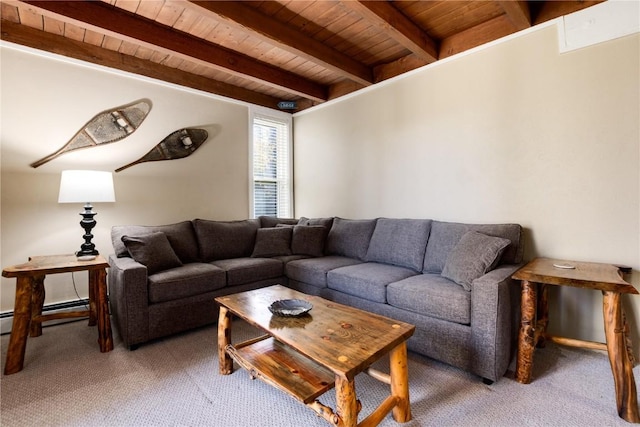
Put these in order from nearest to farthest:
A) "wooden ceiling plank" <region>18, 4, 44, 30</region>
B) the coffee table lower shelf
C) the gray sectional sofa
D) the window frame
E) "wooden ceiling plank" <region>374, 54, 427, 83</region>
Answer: the coffee table lower shelf < the gray sectional sofa < "wooden ceiling plank" <region>18, 4, 44, 30</region> < "wooden ceiling plank" <region>374, 54, 427, 83</region> < the window frame

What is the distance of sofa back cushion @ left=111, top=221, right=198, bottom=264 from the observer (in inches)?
106

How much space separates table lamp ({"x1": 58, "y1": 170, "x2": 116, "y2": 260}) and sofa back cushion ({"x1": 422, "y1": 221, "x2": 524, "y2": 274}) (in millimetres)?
2787

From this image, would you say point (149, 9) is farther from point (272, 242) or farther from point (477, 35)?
point (477, 35)

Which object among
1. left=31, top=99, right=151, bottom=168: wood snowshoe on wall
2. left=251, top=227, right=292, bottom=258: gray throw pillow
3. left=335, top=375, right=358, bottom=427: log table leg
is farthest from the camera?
left=251, top=227, right=292, bottom=258: gray throw pillow

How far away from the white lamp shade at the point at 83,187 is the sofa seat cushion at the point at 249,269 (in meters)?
1.12

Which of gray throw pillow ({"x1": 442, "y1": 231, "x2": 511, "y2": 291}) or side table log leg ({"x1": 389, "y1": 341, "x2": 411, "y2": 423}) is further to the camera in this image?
gray throw pillow ({"x1": 442, "y1": 231, "x2": 511, "y2": 291})

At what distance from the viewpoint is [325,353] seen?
1.22 m

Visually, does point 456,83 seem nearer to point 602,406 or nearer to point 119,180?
point 602,406

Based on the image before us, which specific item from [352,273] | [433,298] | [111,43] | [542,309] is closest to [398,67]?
[352,273]

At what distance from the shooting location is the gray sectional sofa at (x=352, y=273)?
1782mm

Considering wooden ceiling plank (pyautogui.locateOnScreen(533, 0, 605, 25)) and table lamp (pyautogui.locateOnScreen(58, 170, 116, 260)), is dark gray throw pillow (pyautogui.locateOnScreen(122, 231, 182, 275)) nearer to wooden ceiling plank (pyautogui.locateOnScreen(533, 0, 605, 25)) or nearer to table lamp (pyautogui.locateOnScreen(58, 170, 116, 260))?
table lamp (pyautogui.locateOnScreen(58, 170, 116, 260))

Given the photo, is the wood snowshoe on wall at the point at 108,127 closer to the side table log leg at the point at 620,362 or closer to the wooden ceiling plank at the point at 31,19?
the wooden ceiling plank at the point at 31,19

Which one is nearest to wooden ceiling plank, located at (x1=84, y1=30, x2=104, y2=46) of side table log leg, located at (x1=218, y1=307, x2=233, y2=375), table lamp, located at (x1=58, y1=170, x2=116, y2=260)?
table lamp, located at (x1=58, y1=170, x2=116, y2=260)

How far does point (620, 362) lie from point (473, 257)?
0.84 meters
